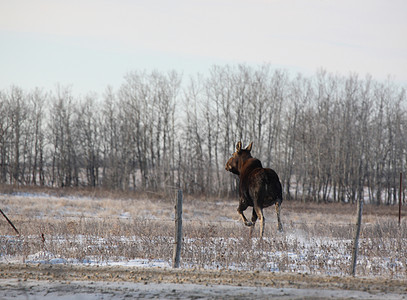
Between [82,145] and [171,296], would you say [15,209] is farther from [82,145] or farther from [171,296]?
[82,145]

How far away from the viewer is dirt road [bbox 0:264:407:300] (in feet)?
24.8

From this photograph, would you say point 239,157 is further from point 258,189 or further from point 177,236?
point 177,236

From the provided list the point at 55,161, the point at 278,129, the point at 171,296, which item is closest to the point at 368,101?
the point at 278,129

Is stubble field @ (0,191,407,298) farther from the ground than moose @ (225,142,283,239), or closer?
closer

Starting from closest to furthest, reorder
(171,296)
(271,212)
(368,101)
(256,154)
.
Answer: (171,296) < (271,212) < (256,154) < (368,101)

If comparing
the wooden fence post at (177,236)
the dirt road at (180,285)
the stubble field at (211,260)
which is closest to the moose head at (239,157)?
the stubble field at (211,260)

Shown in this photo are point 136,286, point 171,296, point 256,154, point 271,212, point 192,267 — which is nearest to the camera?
point 171,296

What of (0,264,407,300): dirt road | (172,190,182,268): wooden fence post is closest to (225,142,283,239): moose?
(172,190,182,268): wooden fence post

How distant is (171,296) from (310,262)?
4.11 metres

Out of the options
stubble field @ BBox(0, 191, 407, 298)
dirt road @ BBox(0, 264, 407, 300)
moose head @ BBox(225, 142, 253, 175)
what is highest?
moose head @ BBox(225, 142, 253, 175)

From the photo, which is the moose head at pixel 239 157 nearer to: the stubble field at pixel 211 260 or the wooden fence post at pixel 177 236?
the stubble field at pixel 211 260

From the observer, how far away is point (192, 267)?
1041 centimetres

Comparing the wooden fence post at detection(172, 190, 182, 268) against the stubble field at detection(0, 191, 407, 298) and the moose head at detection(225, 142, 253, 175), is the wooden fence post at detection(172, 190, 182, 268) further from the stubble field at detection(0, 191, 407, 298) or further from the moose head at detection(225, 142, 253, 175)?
the moose head at detection(225, 142, 253, 175)

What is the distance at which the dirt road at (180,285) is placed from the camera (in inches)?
297
